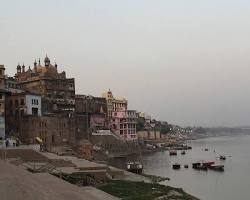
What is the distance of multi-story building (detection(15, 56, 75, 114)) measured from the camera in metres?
92.3

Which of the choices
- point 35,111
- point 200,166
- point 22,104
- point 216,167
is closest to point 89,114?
point 35,111

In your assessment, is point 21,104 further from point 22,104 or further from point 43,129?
point 43,129

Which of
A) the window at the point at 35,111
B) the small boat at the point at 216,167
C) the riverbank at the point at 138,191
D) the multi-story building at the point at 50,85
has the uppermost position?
the multi-story building at the point at 50,85

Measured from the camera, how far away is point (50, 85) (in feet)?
309

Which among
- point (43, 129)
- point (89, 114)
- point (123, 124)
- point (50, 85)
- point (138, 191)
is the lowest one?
point (138, 191)

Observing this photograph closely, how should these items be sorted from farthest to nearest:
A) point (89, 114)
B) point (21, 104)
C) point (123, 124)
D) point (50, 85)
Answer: point (123, 124)
point (89, 114)
point (50, 85)
point (21, 104)

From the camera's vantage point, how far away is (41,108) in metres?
81.8

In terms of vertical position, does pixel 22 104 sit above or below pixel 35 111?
above

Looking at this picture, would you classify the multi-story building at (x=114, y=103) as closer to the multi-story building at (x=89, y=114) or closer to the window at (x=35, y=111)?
the multi-story building at (x=89, y=114)

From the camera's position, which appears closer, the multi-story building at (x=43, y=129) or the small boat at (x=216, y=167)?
the multi-story building at (x=43, y=129)

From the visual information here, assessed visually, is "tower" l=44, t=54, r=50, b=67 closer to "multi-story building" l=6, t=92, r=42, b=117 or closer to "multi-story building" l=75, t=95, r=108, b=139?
"multi-story building" l=75, t=95, r=108, b=139

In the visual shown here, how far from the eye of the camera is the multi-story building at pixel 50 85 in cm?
9231

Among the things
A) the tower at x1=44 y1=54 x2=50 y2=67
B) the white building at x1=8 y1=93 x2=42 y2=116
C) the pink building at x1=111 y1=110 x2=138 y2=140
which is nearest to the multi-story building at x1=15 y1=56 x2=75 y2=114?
the tower at x1=44 y1=54 x2=50 y2=67

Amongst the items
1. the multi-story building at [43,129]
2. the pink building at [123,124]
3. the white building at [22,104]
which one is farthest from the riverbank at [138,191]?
the pink building at [123,124]
